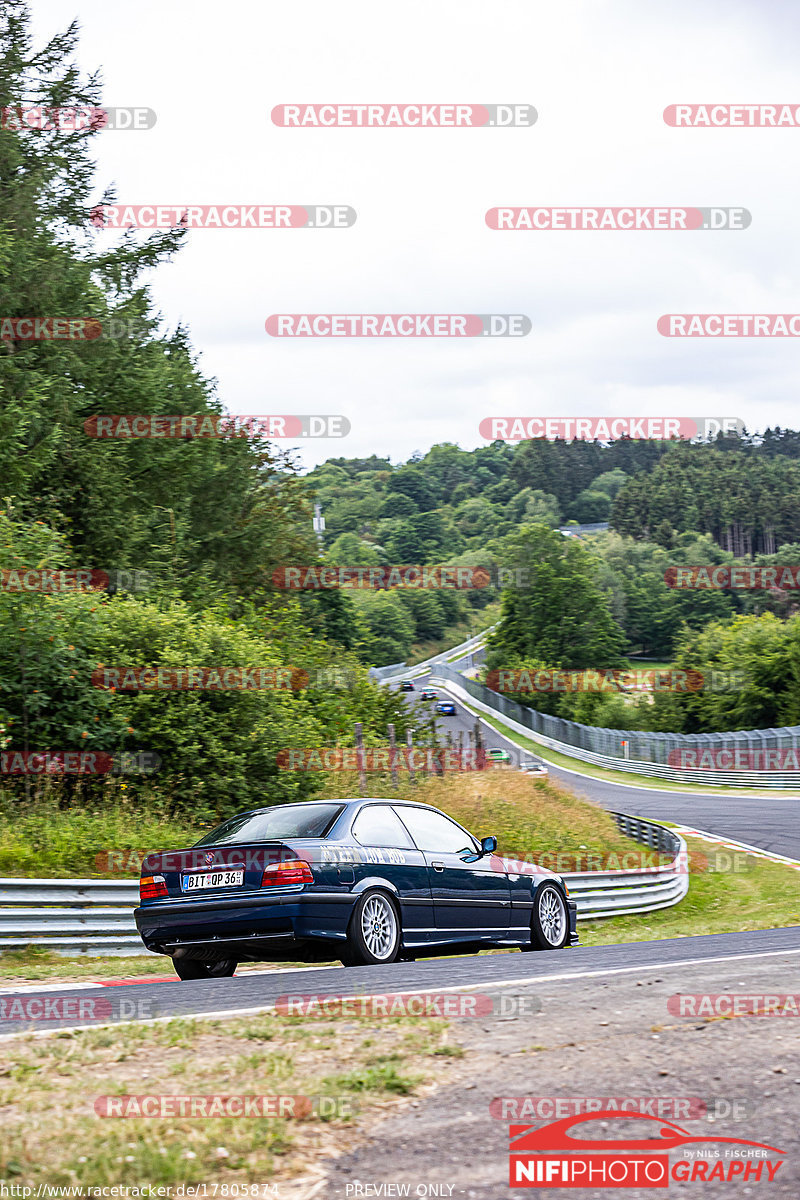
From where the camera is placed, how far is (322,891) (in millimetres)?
8641

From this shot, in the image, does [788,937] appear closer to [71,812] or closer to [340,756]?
[71,812]

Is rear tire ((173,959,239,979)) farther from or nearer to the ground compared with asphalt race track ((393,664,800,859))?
farther from the ground

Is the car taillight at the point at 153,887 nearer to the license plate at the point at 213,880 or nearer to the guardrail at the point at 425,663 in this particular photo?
the license plate at the point at 213,880

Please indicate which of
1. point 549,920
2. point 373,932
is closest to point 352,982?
point 373,932

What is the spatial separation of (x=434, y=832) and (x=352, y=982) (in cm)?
288

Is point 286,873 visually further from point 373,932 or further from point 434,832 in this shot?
point 434,832

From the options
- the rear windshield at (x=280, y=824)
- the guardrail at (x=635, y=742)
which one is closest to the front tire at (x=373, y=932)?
the rear windshield at (x=280, y=824)

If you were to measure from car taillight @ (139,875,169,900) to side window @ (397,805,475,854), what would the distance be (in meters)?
2.10

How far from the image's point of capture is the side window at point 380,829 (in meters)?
9.43

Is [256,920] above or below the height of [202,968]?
above

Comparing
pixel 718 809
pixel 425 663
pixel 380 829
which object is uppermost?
pixel 425 663

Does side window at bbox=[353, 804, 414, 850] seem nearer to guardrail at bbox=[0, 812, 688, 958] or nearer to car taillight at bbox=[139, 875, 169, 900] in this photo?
car taillight at bbox=[139, 875, 169, 900]

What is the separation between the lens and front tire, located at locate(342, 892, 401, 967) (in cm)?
886

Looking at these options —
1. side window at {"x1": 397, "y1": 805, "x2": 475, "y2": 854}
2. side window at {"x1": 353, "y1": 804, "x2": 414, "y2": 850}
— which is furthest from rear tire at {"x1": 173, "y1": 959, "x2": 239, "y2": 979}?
side window at {"x1": 397, "y1": 805, "x2": 475, "y2": 854}
